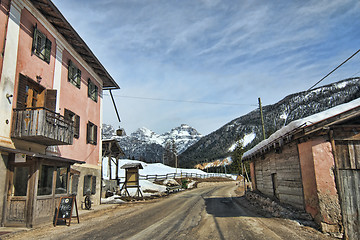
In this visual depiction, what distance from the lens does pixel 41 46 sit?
1355 cm

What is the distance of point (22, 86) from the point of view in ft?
38.8

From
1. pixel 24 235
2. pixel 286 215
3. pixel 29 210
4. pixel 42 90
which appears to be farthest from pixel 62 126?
pixel 286 215

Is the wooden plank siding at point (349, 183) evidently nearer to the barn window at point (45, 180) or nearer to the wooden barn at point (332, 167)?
the wooden barn at point (332, 167)

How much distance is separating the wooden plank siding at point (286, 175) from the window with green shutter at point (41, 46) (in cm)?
1317

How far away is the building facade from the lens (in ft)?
34.3

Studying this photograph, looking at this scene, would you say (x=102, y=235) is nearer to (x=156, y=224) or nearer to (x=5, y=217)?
(x=156, y=224)

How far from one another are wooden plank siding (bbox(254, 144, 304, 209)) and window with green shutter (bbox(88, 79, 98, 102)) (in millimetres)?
13799

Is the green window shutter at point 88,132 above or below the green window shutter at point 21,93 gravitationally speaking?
below

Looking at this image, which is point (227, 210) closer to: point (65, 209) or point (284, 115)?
point (65, 209)

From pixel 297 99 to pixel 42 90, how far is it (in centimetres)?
14711

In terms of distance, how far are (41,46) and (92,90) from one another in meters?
7.16

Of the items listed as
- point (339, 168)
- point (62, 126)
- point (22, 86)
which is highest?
point (22, 86)

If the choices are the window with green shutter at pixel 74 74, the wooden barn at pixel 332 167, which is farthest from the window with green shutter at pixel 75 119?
the wooden barn at pixel 332 167

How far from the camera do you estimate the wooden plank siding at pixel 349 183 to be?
26.6 ft
